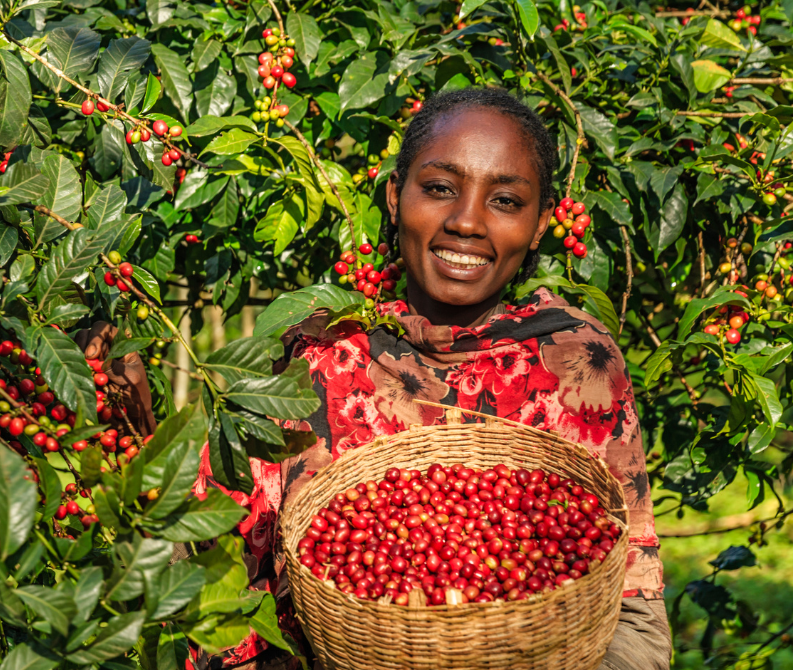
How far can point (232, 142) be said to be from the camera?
192 centimetres

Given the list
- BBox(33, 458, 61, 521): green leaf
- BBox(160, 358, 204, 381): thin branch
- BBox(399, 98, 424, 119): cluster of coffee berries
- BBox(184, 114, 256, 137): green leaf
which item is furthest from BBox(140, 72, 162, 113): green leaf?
BBox(33, 458, 61, 521): green leaf

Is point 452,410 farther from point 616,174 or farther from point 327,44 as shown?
point 327,44

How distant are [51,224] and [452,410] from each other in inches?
39.7

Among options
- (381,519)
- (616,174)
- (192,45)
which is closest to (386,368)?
(381,519)

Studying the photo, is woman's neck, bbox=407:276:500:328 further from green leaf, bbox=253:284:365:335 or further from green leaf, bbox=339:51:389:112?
green leaf, bbox=339:51:389:112

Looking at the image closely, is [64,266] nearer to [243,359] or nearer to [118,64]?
[243,359]

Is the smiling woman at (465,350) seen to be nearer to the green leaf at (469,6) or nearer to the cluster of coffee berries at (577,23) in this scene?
the green leaf at (469,6)

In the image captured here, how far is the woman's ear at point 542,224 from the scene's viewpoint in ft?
6.64

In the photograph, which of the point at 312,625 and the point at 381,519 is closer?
the point at 312,625

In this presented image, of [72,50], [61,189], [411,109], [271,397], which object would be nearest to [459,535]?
[271,397]

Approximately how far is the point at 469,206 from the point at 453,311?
1.03 feet

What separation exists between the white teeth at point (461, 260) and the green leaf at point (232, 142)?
64 centimetres

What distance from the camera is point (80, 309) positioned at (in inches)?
52.1

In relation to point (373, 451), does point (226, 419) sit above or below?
above
